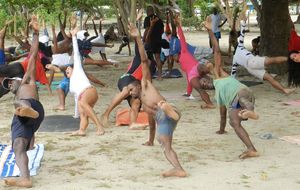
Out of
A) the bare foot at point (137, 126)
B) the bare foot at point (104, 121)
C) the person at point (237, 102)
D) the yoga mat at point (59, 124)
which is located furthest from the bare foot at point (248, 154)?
the yoga mat at point (59, 124)

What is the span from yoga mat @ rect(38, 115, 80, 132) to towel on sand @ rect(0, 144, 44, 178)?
1.03m

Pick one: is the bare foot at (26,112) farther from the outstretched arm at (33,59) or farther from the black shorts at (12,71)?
the black shorts at (12,71)

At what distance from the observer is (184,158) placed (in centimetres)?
621

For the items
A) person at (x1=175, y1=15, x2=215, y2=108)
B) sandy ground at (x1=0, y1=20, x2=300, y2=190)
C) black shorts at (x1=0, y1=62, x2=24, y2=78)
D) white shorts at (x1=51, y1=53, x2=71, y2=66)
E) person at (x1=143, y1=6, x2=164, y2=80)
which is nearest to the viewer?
sandy ground at (x1=0, y1=20, x2=300, y2=190)

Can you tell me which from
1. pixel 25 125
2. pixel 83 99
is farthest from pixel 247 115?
pixel 83 99

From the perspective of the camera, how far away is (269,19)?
12.4m

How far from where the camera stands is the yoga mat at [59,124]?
7.78m

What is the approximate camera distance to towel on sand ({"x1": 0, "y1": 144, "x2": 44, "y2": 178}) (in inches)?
224

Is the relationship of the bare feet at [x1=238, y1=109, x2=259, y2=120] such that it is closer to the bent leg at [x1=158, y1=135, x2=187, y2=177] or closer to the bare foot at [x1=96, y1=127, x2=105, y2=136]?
the bent leg at [x1=158, y1=135, x2=187, y2=177]

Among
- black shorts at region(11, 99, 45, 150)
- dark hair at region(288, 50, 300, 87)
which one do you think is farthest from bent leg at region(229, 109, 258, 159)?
dark hair at region(288, 50, 300, 87)

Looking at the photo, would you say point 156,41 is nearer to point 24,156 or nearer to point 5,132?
point 5,132

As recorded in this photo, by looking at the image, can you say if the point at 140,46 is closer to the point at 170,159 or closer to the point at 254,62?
the point at 170,159

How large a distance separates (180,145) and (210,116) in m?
1.86

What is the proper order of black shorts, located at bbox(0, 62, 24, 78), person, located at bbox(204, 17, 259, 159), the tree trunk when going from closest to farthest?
person, located at bbox(204, 17, 259, 159) < black shorts, located at bbox(0, 62, 24, 78) < the tree trunk
